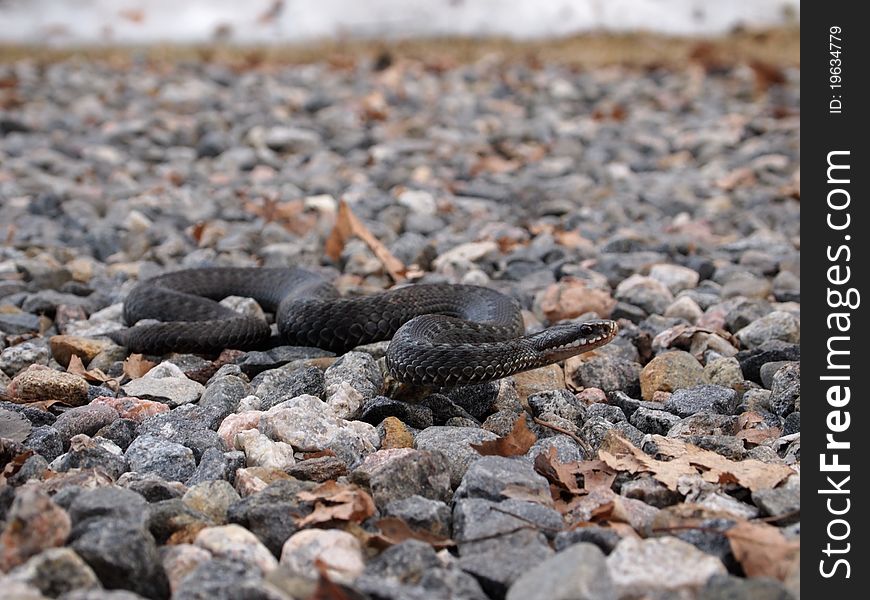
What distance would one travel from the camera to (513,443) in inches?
131

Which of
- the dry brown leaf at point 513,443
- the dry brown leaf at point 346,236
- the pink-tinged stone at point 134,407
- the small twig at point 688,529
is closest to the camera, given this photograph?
the small twig at point 688,529

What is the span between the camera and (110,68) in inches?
488

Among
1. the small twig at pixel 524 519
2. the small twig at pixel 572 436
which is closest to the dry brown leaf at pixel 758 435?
the small twig at pixel 572 436

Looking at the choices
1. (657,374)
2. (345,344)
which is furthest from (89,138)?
(657,374)

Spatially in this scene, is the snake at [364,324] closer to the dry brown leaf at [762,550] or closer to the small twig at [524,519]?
the small twig at [524,519]

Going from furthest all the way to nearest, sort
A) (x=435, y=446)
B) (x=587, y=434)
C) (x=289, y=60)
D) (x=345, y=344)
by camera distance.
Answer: (x=289, y=60) → (x=345, y=344) → (x=587, y=434) → (x=435, y=446)

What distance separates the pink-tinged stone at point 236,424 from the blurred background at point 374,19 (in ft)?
36.6

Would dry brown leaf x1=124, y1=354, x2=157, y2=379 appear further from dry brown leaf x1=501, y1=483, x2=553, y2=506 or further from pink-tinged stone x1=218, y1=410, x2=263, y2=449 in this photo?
dry brown leaf x1=501, y1=483, x2=553, y2=506

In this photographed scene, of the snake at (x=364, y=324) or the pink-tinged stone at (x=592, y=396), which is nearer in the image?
the snake at (x=364, y=324)

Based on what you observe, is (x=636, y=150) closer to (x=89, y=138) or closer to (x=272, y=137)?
(x=272, y=137)

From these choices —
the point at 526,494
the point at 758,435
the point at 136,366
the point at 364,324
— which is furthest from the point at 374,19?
the point at 526,494

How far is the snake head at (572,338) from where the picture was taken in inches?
159

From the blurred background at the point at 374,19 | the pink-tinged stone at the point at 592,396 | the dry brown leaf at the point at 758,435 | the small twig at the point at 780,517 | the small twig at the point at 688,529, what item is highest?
the blurred background at the point at 374,19

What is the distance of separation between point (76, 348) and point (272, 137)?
16.2 feet
